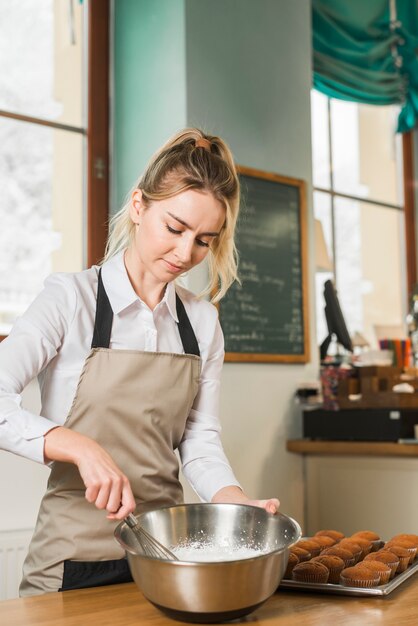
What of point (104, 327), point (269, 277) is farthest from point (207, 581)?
point (269, 277)

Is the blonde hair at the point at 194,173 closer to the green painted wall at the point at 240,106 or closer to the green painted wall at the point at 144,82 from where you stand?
the green painted wall at the point at 240,106

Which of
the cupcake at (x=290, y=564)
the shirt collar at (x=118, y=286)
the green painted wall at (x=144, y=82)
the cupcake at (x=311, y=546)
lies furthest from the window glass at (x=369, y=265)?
the cupcake at (x=290, y=564)

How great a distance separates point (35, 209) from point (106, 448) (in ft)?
5.48

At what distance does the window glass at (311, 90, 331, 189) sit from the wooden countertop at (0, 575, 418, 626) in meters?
2.91

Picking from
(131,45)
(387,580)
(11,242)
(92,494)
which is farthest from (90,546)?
(131,45)

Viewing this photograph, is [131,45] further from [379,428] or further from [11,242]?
[379,428]

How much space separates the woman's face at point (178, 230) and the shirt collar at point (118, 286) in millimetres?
72

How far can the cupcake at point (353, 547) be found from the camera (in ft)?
4.79

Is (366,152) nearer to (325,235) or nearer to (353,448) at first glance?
(325,235)

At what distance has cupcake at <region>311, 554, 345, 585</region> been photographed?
4.48ft

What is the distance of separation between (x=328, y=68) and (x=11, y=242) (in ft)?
5.94

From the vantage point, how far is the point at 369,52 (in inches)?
159

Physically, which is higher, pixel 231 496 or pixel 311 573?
pixel 231 496

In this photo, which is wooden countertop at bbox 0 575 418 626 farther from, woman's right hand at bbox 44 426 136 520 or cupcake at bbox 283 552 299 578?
woman's right hand at bbox 44 426 136 520
